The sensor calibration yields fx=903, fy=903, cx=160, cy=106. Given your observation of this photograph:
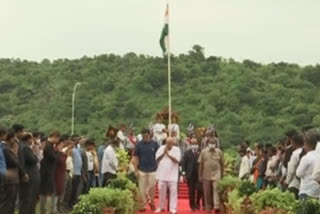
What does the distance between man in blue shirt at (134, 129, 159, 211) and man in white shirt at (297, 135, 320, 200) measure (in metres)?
8.26

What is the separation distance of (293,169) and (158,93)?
180 ft

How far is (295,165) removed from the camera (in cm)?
1542

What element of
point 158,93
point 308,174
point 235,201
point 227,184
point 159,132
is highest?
point 158,93

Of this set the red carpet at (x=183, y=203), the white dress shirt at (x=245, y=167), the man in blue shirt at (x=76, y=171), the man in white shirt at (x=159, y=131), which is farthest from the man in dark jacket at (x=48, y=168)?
the man in white shirt at (x=159, y=131)

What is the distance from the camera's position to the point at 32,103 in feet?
227

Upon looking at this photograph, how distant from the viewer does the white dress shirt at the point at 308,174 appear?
44.5 feet

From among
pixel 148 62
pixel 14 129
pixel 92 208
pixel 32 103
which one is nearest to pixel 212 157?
pixel 14 129

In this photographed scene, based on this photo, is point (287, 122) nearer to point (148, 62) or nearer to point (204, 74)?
point (204, 74)

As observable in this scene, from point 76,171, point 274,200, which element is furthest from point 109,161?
point 274,200

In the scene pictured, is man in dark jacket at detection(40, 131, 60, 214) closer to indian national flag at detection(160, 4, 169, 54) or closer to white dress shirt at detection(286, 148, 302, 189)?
white dress shirt at detection(286, 148, 302, 189)

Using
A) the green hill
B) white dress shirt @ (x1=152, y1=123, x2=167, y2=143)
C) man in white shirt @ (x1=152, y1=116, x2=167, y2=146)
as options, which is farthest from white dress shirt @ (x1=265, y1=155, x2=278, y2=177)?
the green hill

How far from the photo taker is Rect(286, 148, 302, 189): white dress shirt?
15367mm

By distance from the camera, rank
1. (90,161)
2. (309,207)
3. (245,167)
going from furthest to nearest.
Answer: (245,167) → (90,161) → (309,207)

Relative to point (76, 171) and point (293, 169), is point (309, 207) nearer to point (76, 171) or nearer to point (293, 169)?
point (293, 169)
